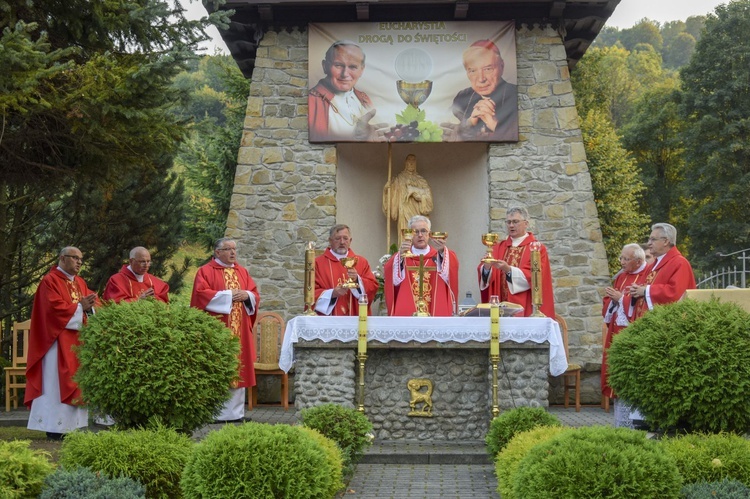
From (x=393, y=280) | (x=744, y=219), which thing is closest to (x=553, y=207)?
(x=393, y=280)

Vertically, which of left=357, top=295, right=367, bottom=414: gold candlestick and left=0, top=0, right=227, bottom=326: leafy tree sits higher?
left=0, top=0, right=227, bottom=326: leafy tree

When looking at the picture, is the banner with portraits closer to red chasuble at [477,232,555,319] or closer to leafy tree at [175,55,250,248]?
red chasuble at [477,232,555,319]

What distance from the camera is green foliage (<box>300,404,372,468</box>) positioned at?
7.99m

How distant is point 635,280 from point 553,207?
2.92m

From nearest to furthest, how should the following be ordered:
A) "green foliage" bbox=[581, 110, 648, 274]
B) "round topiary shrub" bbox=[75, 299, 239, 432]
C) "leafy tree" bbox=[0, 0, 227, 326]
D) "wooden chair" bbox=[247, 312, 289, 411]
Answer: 1. "round topiary shrub" bbox=[75, 299, 239, 432]
2. "leafy tree" bbox=[0, 0, 227, 326]
3. "wooden chair" bbox=[247, 312, 289, 411]
4. "green foliage" bbox=[581, 110, 648, 274]

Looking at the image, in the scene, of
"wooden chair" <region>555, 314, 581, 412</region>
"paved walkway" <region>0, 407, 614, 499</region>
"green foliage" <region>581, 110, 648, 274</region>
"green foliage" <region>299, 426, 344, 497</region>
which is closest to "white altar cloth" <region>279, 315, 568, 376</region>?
"paved walkway" <region>0, 407, 614, 499</region>

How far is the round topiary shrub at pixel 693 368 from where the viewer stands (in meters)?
6.80

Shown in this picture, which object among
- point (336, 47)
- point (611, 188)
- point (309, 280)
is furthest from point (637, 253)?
point (611, 188)

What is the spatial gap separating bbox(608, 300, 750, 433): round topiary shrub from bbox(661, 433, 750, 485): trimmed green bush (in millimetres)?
271

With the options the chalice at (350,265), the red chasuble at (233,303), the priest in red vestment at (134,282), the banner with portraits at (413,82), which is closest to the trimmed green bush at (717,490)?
the chalice at (350,265)

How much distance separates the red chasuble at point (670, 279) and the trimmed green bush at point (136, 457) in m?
4.93

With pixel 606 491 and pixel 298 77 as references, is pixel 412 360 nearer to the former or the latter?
pixel 606 491

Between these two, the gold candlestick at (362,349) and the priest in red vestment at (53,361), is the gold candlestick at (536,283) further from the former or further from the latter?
the priest in red vestment at (53,361)

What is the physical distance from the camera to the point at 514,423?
8117mm
